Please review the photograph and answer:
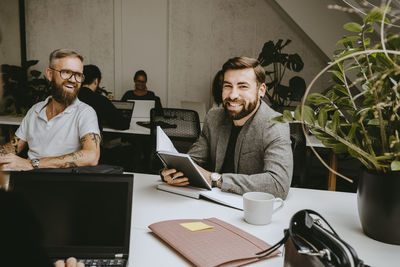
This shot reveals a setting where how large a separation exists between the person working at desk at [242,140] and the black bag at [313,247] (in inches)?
25.1

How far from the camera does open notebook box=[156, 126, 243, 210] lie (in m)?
1.32

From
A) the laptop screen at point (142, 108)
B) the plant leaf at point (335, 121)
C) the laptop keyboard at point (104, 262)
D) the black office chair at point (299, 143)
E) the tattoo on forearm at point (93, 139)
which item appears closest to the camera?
the laptop keyboard at point (104, 262)

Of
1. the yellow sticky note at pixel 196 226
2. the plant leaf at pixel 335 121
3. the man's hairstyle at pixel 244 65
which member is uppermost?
the man's hairstyle at pixel 244 65

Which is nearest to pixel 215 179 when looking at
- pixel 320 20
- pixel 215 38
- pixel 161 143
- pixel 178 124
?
pixel 161 143

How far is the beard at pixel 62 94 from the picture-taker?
6.62 feet

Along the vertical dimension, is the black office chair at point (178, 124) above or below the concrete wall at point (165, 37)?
below

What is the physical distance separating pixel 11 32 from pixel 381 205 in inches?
265

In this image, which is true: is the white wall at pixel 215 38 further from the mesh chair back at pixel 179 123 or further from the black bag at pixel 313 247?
the black bag at pixel 313 247

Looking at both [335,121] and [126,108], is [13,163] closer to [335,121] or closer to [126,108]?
[335,121]

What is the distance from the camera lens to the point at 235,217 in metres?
1.19

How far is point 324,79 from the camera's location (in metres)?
5.42

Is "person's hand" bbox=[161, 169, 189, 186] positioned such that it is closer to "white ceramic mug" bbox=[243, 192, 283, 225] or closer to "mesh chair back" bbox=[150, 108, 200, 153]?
"white ceramic mug" bbox=[243, 192, 283, 225]

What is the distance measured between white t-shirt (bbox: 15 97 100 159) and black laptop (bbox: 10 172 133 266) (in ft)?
3.50

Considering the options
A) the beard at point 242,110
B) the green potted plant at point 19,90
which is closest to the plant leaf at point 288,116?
the beard at point 242,110
